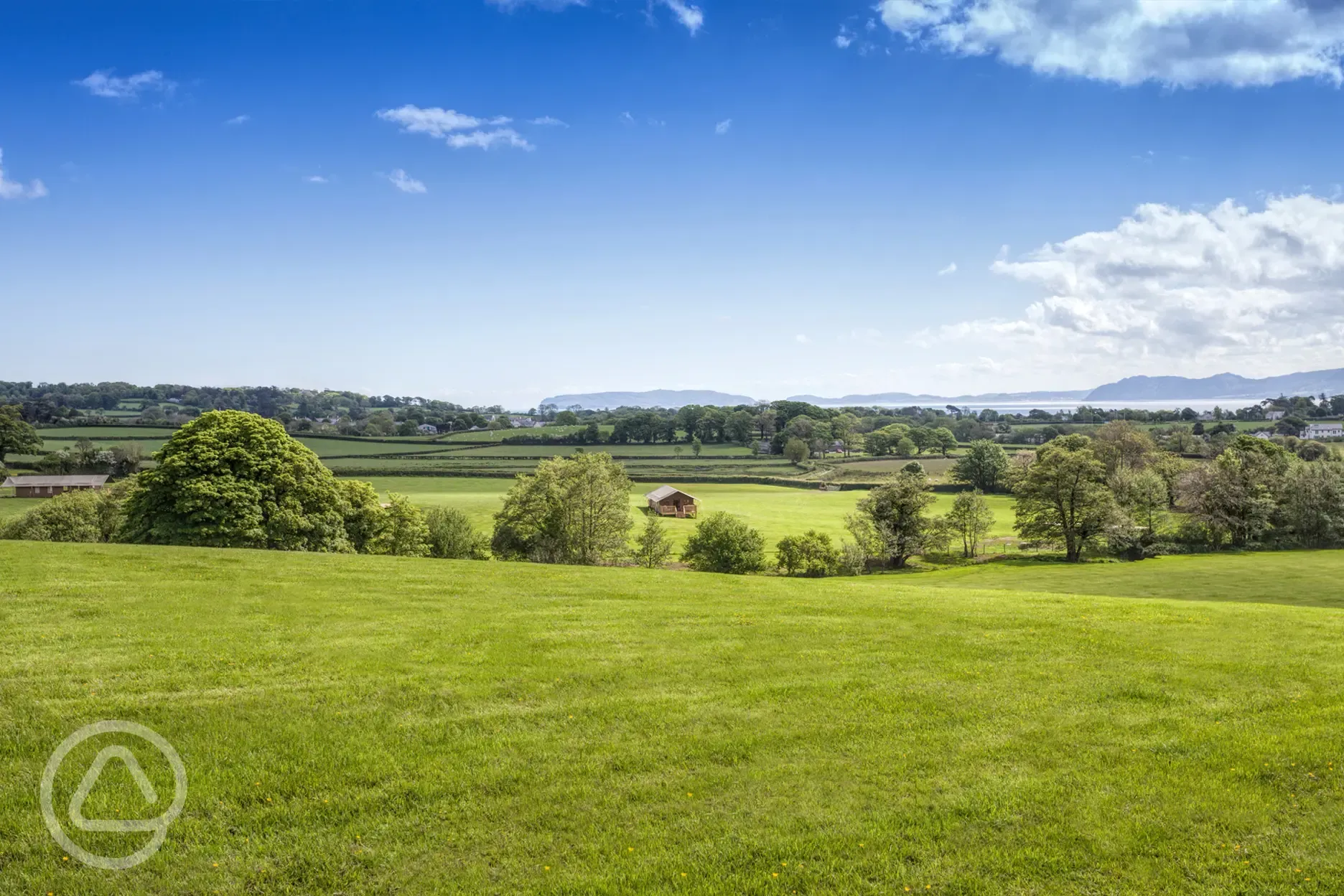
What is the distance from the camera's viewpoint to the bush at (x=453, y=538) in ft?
194

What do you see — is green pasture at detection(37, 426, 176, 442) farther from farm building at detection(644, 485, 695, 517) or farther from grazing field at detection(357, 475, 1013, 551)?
farm building at detection(644, 485, 695, 517)

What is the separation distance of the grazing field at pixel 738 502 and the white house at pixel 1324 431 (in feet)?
384

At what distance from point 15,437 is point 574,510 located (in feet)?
254

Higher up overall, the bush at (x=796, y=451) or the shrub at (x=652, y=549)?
the bush at (x=796, y=451)

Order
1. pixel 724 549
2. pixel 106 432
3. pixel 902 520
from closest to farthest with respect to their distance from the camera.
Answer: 1. pixel 724 549
2. pixel 902 520
3. pixel 106 432

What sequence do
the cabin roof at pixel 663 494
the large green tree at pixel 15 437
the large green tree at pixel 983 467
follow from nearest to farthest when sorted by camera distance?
the large green tree at pixel 15 437, the cabin roof at pixel 663 494, the large green tree at pixel 983 467

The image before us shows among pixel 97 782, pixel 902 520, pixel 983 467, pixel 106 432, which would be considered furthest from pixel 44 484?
pixel 983 467

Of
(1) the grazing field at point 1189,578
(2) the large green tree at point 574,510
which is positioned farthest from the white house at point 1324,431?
(2) the large green tree at point 574,510

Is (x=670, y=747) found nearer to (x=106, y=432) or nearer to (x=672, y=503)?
(x=672, y=503)

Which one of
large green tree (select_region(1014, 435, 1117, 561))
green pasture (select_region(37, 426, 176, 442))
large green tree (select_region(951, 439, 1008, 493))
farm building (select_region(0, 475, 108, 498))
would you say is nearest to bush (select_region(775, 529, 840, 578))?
large green tree (select_region(1014, 435, 1117, 561))

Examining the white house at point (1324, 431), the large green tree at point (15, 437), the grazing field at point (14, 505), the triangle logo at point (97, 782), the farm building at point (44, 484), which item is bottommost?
the grazing field at point (14, 505)

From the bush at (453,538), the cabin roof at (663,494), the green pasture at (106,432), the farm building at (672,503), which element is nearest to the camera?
the bush at (453,538)

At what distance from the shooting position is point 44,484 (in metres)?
75.2

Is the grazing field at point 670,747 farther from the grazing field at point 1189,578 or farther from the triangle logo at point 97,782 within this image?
the grazing field at point 1189,578
